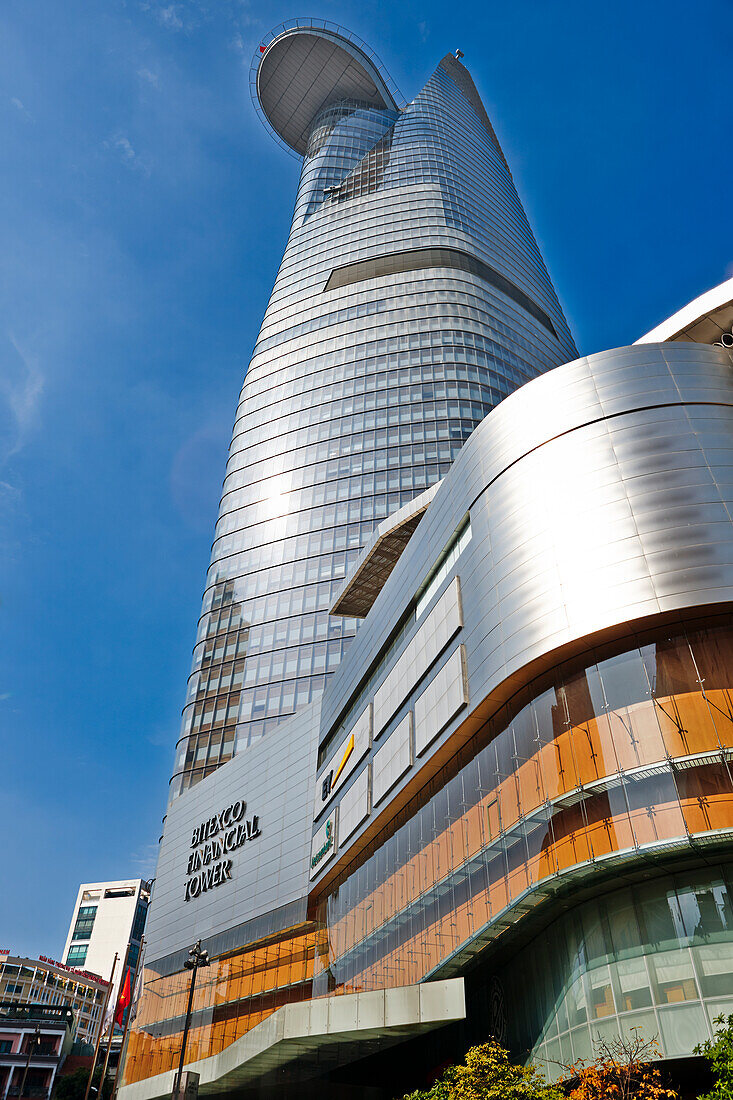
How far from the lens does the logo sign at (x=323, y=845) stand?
150ft

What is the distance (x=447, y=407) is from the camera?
101 m

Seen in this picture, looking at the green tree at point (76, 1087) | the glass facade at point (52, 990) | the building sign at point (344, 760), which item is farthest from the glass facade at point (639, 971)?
the glass facade at point (52, 990)

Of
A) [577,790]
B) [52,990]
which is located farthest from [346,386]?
[52,990]

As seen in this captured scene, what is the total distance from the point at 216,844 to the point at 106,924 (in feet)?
440

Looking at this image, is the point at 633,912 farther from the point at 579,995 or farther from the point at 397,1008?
the point at 397,1008

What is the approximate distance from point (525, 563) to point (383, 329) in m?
88.2

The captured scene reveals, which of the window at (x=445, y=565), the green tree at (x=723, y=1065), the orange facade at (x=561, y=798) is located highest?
the window at (x=445, y=565)

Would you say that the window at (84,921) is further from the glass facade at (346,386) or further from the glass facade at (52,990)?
the glass facade at (346,386)

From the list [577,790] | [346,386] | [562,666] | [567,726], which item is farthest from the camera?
[346,386]

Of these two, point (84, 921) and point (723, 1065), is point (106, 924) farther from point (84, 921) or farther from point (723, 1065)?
point (723, 1065)

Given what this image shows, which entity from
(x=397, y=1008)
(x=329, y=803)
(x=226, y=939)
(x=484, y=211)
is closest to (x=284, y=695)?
(x=226, y=939)

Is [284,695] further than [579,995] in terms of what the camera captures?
Yes

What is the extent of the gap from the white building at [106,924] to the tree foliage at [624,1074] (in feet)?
554

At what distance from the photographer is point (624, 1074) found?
68.0ft
